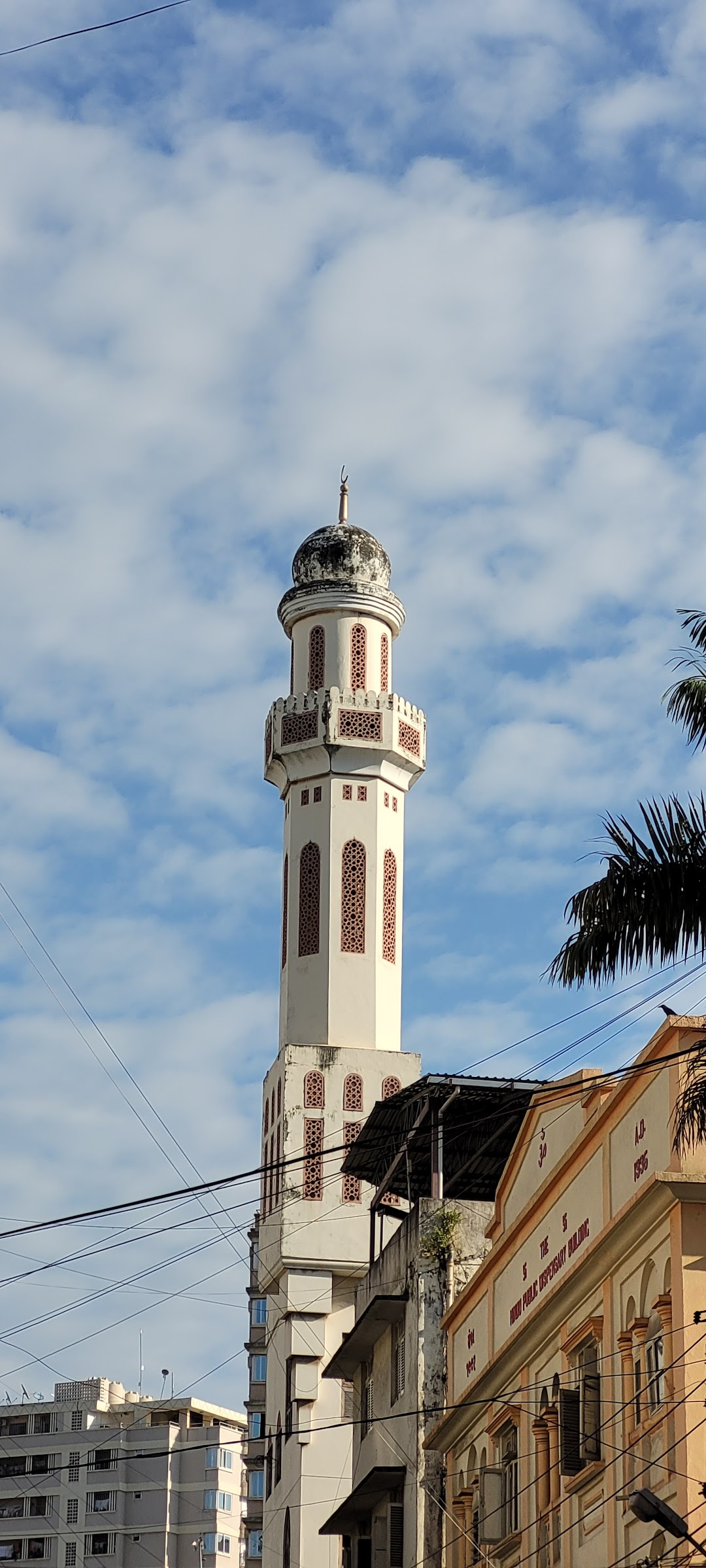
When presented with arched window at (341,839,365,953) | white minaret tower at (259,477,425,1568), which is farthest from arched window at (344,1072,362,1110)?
arched window at (341,839,365,953)

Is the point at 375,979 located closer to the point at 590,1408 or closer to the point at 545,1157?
the point at 545,1157

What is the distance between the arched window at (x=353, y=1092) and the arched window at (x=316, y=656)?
9.60 metres

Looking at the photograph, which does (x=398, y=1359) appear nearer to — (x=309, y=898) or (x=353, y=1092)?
(x=353, y=1092)

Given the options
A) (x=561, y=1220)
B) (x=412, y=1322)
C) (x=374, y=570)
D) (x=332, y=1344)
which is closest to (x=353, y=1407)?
(x=412, y=1322)

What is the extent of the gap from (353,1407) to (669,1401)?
64.0ft

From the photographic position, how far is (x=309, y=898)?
4909cm

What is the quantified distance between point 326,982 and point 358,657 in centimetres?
824

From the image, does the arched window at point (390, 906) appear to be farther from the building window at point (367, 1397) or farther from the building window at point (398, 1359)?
the building window at point (398, 1359)

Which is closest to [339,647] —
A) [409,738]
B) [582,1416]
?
[409,738]

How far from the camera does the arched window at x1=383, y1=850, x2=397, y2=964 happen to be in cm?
4884

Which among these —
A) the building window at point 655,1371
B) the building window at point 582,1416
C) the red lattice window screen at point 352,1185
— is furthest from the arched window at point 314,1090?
the building window at point 655,1371

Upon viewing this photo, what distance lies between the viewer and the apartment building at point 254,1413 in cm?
6624

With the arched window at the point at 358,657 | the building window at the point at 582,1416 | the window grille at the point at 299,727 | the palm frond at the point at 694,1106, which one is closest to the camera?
the palm frond at the point at 694,1106

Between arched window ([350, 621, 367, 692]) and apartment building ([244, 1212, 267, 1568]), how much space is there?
1998 centimetres
